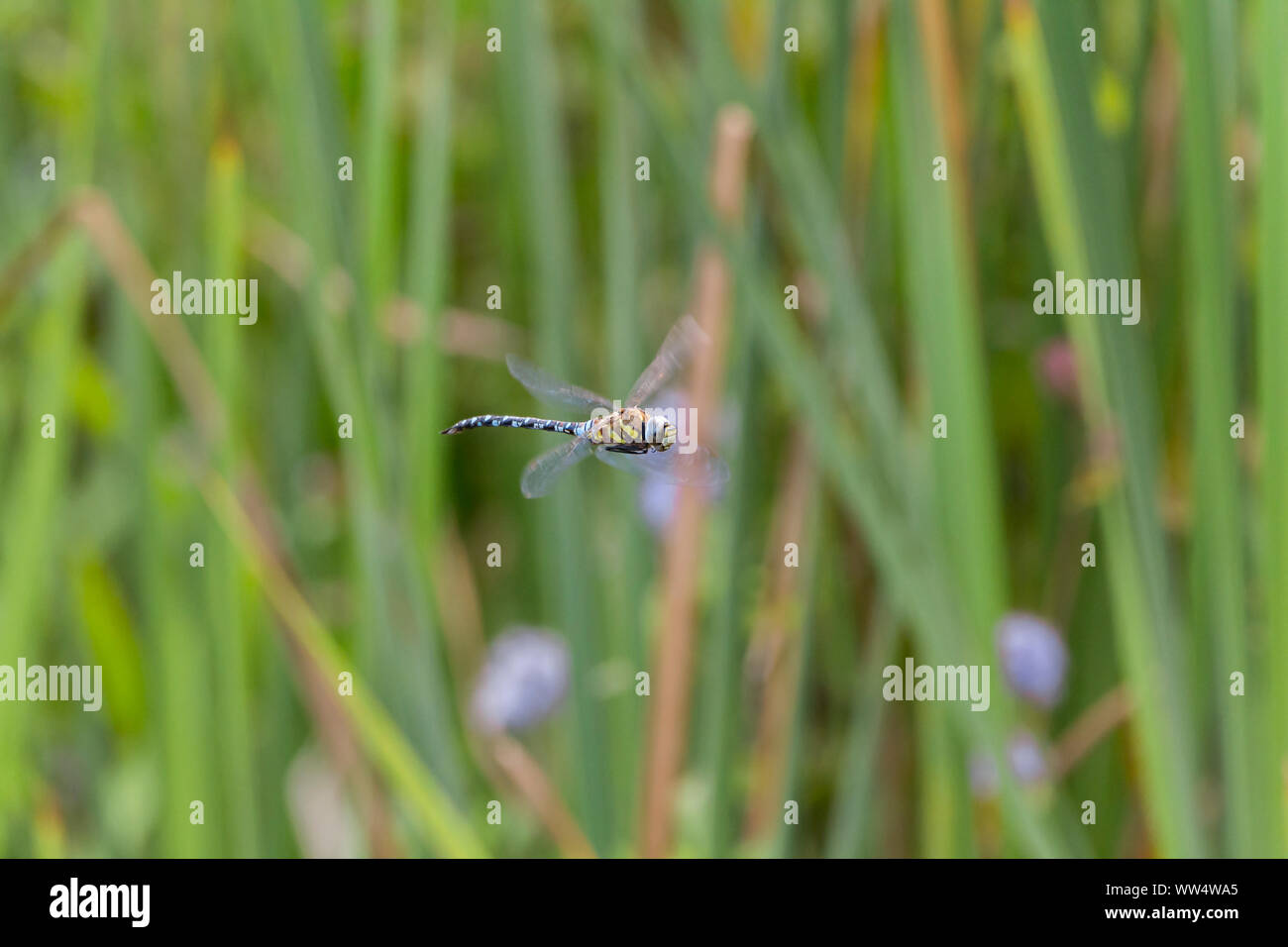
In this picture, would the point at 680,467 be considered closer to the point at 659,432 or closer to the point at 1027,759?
the point at 659,432

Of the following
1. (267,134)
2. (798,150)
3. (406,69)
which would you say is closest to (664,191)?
(798,150)

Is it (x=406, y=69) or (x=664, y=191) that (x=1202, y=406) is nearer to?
(x=664, y=191)

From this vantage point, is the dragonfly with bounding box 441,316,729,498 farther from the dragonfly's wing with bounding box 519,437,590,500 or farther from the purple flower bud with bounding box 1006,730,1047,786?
the purple flower bud with bounding box 1006,730,1047,786

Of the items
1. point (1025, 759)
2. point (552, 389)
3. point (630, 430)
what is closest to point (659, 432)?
point (630, 430)

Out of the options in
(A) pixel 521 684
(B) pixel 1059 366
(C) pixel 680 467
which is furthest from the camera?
(A) pixel 521 684

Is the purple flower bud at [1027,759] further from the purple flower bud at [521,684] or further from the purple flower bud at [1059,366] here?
the purple flower bud at [521,684]
